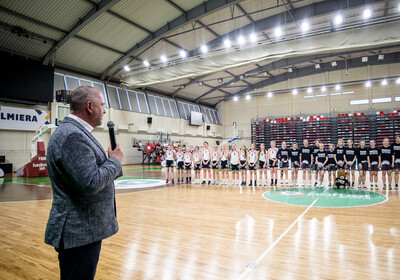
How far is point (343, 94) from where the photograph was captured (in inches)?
727

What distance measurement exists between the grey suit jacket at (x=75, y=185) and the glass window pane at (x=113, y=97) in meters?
16.3

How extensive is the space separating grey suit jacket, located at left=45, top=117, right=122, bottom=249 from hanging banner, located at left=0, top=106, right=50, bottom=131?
13754 millimetres

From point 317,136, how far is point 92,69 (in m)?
15.7

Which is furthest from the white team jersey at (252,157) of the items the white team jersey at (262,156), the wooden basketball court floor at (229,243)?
the wooden basketball court floor at (229,243)

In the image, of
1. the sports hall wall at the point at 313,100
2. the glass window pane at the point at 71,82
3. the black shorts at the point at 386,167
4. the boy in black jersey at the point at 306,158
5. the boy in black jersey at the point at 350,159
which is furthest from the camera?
the sports hall wall at the point at 313,100

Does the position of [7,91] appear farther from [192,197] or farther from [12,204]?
[192,197]

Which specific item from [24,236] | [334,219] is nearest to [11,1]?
[24,236]

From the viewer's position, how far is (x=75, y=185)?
1.15 meters

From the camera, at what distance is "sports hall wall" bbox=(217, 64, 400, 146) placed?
55.9ft

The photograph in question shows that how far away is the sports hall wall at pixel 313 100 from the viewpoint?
17047mm

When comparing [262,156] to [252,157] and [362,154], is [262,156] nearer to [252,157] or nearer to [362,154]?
[252,157]

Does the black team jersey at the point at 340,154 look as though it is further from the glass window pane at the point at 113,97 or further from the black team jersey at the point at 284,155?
the glass window pane at the point at 113,97

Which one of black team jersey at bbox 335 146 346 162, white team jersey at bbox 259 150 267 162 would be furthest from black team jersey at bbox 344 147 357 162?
white team jersey at bbox 259 150 267 162

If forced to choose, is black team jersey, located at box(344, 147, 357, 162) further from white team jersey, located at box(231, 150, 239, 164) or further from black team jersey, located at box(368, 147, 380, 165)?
white team jersey, located at box(231, 150, 239, 164)
